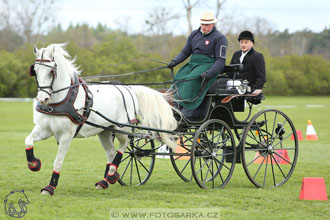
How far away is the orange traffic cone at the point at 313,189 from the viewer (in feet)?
21.4

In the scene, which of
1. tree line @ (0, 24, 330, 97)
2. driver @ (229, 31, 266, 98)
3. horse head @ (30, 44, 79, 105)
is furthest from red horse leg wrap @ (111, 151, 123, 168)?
tree line @ (0, 24, 330, 97)

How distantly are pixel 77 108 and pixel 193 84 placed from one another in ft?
5.95

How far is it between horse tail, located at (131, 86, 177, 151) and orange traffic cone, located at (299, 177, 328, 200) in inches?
76.2

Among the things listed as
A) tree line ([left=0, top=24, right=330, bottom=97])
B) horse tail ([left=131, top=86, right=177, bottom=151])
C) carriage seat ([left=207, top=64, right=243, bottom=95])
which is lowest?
tree line ([left=0, top=24, right=330, bottom=97])

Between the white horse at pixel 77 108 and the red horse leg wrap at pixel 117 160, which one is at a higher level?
the white horse at pixel 77 108

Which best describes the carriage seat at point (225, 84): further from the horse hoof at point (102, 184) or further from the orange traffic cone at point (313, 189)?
the horse hoof at point (102, 184)

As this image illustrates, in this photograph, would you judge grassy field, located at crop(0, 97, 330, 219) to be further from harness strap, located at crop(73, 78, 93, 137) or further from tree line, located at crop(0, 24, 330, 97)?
tree line, located at crop(0, 24, 330, 97)

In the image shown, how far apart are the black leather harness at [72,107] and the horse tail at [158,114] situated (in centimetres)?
101

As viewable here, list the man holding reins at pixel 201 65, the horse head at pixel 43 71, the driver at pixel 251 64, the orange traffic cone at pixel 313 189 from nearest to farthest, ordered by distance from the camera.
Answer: the horse head at pixel 43 71
the orange traffic cone at pixel 313 189
the man holding reins at pixel 201 65
the driver at pixel 251 64

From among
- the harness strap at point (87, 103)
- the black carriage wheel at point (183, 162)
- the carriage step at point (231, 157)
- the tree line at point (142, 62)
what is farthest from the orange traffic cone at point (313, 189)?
the tree line at point (142, 62)

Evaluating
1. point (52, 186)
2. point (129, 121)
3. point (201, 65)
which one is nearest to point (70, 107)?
point (52, 186)

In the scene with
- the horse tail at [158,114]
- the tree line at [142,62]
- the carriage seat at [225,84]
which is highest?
the carriage seat at [225,84]

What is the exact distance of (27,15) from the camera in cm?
5022

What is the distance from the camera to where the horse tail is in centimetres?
Result: 741
